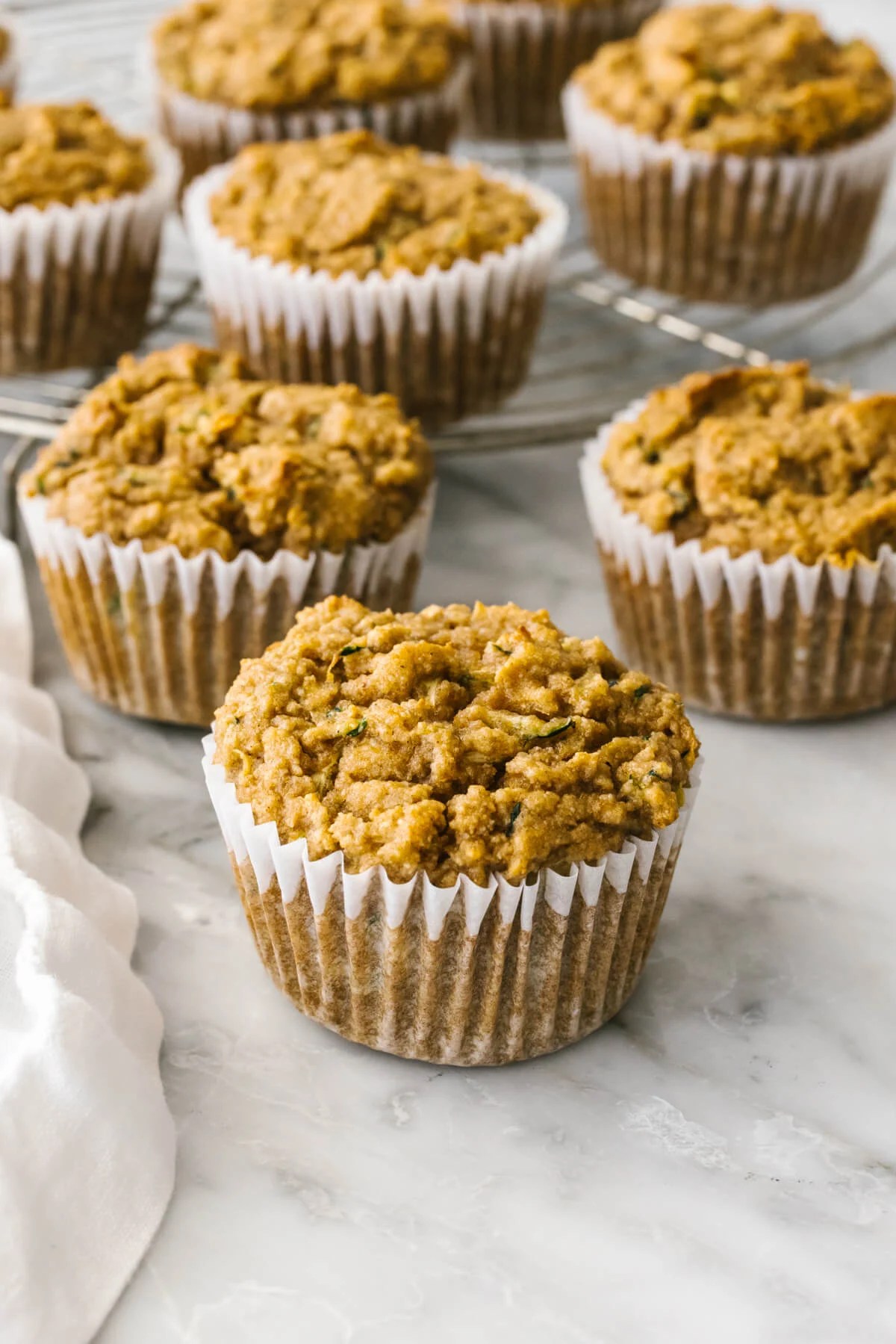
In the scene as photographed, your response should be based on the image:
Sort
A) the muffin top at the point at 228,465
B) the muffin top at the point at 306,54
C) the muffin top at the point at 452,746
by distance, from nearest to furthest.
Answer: the muffin top at the point at 452,746
the muffin top at the point at 228,465
the muffin top at the point at 306,54

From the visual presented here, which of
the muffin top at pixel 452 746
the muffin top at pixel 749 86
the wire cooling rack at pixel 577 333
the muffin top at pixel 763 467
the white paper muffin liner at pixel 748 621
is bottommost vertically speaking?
the wire cooling rack at pixel 577 333

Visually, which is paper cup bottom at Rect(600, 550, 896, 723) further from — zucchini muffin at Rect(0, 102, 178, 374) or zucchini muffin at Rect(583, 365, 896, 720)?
zucchini muffin at Rect(0, 102, 178, 374)

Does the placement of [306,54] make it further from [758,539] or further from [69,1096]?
[69,1096]

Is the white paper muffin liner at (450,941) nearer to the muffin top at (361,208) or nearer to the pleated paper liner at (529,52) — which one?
the muffin top at (361,208)

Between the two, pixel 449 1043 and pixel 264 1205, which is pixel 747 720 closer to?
pixel 449 1043

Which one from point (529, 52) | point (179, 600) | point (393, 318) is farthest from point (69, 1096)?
point (529, 52)

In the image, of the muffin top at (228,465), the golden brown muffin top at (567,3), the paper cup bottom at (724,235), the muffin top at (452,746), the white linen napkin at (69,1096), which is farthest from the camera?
the golden brown muffin top at (567,3)

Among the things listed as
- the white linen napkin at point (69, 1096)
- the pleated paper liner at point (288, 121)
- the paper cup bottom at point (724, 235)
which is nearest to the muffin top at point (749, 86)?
the paper cup bottom at point (724, 235)
